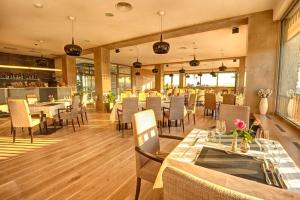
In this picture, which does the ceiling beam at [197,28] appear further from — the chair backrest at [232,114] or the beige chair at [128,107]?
the chair backrest at [232,114]

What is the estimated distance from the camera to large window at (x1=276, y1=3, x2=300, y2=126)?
8.56ft

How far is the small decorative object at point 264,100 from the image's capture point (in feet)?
11.5

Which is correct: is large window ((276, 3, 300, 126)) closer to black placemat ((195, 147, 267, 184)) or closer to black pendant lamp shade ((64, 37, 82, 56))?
black placemat ((195, 147, 267, 184))

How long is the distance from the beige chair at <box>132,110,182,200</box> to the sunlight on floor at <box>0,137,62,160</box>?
2.85m

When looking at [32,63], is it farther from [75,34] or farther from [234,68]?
[234,68]

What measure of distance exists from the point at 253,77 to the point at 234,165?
3.29m

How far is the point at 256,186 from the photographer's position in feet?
Result: 2.59

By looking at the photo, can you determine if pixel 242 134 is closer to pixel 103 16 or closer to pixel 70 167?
pixel 70 167

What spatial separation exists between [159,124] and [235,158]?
143 inches

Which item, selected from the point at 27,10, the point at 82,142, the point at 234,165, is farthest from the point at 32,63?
the point at 234,165

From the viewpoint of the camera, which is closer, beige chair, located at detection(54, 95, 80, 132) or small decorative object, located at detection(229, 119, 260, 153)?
small decorative object, located at detection(229, 119, 260, 153)

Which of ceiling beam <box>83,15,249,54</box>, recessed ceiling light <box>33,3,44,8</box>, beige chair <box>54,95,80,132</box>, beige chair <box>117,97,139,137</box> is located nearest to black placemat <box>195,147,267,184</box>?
beige chair <box>117,97,139,137</box>

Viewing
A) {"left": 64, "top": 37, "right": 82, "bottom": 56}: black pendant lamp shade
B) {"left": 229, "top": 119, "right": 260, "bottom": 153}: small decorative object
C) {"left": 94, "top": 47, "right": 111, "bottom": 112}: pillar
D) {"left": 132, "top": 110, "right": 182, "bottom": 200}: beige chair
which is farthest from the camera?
{"left": 94, "top": 47, "right": 111, "bottom": 112}: pillar

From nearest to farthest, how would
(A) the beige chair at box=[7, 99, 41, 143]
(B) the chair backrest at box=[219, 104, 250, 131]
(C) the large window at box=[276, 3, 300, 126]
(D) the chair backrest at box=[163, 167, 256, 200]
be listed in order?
(D) the chair backrest at box=[163, 167, 256, 200], (B) the chair backrest at box=[219, 104, 250, 131], (C) the large window at box=[276, 3, 300, 126], (A) the beige chair at box=[7, 99, 41, 143]
